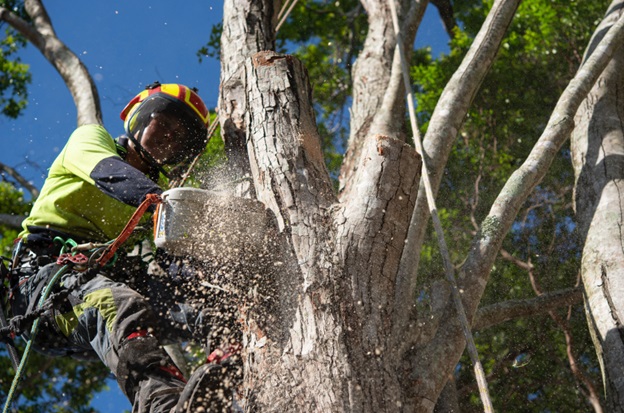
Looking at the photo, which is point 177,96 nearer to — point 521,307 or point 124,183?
point 124,183

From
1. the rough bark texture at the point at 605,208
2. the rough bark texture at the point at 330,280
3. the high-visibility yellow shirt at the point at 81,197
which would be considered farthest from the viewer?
the rough bark texture at the point at 605,208

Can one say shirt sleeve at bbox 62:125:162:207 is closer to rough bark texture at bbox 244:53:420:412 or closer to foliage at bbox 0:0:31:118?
rough bark texture at bbox 244:53:420:412

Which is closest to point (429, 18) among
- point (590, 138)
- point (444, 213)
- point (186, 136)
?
point (444, 213)

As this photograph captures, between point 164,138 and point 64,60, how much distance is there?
9.09 feet

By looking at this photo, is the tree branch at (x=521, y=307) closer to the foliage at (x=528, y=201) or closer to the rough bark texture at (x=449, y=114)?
the rough bark texture at (x=449, y=114)

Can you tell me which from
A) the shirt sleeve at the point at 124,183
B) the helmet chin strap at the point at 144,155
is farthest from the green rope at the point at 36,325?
the helmet chin strap at the point at 144,155

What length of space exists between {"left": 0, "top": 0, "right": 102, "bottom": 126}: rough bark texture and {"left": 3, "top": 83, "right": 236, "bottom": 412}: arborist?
1695 mm

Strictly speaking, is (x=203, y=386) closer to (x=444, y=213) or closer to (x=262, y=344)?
(x=262, y=344)

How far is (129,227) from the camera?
10.1 ft

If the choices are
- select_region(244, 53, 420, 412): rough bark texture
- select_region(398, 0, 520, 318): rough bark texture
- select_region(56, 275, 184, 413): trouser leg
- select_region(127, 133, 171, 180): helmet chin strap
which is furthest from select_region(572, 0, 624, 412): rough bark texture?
select_region(127, 133, 171, 180): helmet chin strap

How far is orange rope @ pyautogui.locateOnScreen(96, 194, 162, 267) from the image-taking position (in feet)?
9.82

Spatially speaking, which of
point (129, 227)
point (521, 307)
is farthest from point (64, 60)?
point (521, 307)

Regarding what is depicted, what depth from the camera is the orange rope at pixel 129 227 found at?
299 cm

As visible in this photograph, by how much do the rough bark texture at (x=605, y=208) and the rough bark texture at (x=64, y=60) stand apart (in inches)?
129
